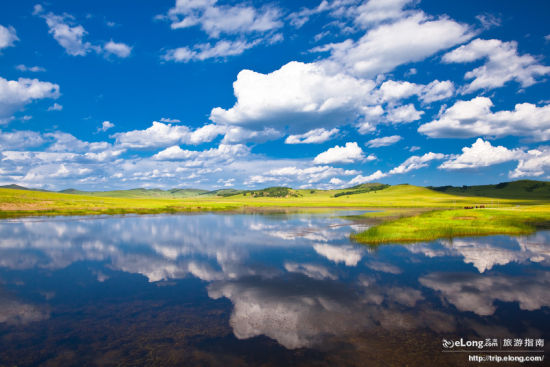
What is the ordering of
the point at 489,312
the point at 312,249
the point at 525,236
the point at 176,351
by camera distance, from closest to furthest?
the point at 176,351, the point at 489,312, the point at 312,249, the point at 525,236

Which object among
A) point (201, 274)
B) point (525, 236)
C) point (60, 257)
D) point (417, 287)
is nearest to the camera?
point (417, 287)

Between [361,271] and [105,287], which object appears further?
[361,271]

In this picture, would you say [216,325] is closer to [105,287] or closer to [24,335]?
[24,335]

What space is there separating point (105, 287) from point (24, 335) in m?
7.61

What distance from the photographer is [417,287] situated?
21.3 m

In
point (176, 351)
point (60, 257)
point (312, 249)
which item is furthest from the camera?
point (312, 249)

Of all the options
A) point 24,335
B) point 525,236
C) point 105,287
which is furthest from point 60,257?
point 525,236

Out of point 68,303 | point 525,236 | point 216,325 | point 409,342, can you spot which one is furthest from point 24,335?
point 525,236

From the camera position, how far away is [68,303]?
18.9 meters

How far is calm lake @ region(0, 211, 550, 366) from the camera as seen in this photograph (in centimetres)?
1268

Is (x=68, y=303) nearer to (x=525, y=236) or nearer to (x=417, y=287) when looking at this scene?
(x=417, y=287)

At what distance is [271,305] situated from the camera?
18.0 meters

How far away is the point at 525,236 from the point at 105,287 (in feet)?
180

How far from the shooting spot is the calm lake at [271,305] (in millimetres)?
12680
